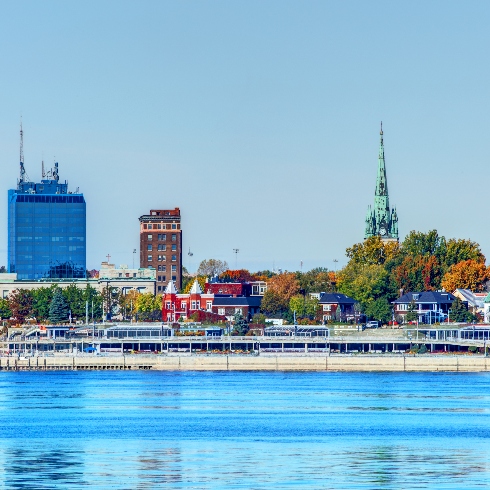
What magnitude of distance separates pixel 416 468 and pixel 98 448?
64.6 feet

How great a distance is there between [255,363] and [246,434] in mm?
83149

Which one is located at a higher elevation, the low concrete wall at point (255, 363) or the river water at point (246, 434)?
the low concrete wall at point (255, 363)

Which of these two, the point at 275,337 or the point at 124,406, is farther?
the point at 275,337

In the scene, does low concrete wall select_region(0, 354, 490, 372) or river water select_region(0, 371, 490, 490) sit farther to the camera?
low concrete wall select_region(0, 354, 490, 372)

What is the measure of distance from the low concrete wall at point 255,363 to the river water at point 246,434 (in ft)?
66.7

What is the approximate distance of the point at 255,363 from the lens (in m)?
184

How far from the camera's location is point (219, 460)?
86.8 metres

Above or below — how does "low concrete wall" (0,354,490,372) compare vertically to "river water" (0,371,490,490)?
above

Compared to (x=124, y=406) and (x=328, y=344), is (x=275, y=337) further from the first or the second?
(x=124, y=406)

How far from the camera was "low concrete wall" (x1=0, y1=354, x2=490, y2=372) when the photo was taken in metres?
179

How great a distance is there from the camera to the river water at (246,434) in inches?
3132

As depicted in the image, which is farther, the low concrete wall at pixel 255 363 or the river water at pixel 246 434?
the low concrete wall at pixel 255 363

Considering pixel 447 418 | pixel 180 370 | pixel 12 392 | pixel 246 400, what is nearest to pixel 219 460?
pixel 447 418

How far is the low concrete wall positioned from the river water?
20345mm
